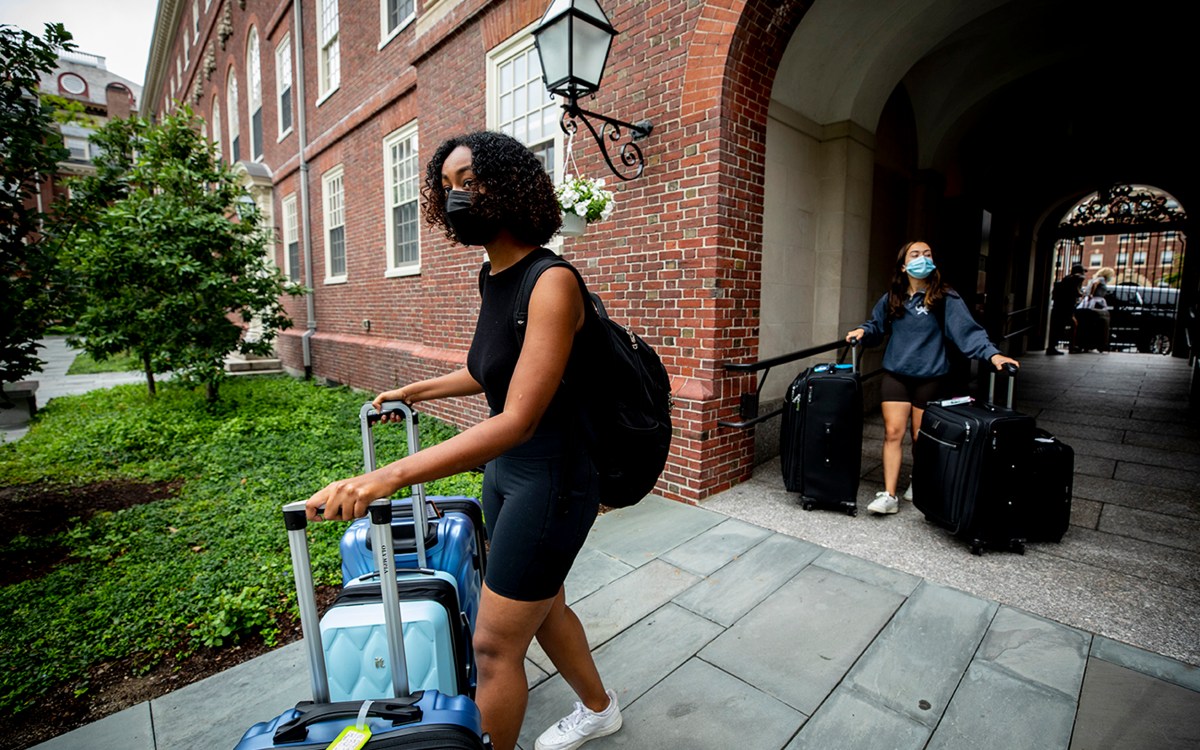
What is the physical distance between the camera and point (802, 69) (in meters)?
4.88

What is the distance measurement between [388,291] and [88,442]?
14.0 feet

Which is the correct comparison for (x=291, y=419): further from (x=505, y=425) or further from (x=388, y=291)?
(x=505, y=425)

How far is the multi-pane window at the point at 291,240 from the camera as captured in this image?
45.5 ft

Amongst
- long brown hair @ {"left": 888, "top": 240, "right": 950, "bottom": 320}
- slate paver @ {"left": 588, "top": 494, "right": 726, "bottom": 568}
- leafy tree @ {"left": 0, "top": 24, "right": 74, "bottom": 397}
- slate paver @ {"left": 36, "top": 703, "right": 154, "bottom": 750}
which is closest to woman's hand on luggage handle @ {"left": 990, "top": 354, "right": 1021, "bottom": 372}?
long brown hair @ {"left": 888, "top": 240, "right": 950, "bottom": 320}

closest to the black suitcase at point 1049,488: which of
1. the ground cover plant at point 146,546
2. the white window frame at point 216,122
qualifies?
the ground cover plant at point 146,546

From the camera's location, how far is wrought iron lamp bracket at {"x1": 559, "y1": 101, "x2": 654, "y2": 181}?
445 cm

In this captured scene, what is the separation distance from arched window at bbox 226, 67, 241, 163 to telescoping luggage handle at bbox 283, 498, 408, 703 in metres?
20.2

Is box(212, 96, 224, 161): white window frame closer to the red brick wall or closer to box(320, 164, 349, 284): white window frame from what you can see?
box(320, 164, 349, 284): white window frame

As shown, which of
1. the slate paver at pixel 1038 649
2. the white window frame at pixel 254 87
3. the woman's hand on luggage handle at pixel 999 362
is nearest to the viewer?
the slate paver at pixel 1038 649

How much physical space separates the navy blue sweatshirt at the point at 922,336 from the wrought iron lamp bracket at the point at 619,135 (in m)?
2.18

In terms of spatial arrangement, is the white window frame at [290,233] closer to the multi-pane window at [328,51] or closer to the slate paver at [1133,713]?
the multi-pane window at [328,51]

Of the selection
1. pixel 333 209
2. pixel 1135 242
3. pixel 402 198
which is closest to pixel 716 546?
pixel 402 198

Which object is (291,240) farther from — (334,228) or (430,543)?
(430,543)

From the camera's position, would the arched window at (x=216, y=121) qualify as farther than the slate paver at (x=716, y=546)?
Yes
